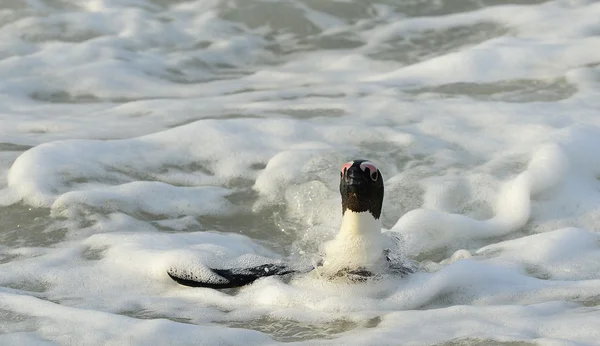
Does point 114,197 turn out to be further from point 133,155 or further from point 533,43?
point 533,43

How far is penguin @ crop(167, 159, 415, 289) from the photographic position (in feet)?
14.4

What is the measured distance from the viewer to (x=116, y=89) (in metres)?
8.11

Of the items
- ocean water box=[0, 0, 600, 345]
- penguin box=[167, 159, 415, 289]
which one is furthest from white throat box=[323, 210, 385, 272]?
ocean water box=[0, 0, 600, 345]

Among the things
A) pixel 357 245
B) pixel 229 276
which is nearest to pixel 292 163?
pixel 357 245

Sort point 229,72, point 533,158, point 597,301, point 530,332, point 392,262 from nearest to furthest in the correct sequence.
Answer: point 530,332, point 597,301, point 392,262, point 533,158, point 229,72

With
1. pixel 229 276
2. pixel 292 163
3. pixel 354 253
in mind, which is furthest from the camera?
pixel 292 163

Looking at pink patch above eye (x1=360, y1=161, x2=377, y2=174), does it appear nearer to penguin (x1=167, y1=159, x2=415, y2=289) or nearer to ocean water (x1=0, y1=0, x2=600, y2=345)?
penguin (x1=167, y1=159, x2=415, y2=289)

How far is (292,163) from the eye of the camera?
607 cm

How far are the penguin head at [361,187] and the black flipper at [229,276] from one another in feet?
1.38

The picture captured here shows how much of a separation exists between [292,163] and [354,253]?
1673 mm

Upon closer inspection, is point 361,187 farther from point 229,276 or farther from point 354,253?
point 229,276

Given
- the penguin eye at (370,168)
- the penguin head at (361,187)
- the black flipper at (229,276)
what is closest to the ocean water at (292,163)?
the black flipper at (229,276)

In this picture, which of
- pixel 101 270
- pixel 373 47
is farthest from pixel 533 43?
pixel 101 270

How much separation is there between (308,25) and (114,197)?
4911mm
